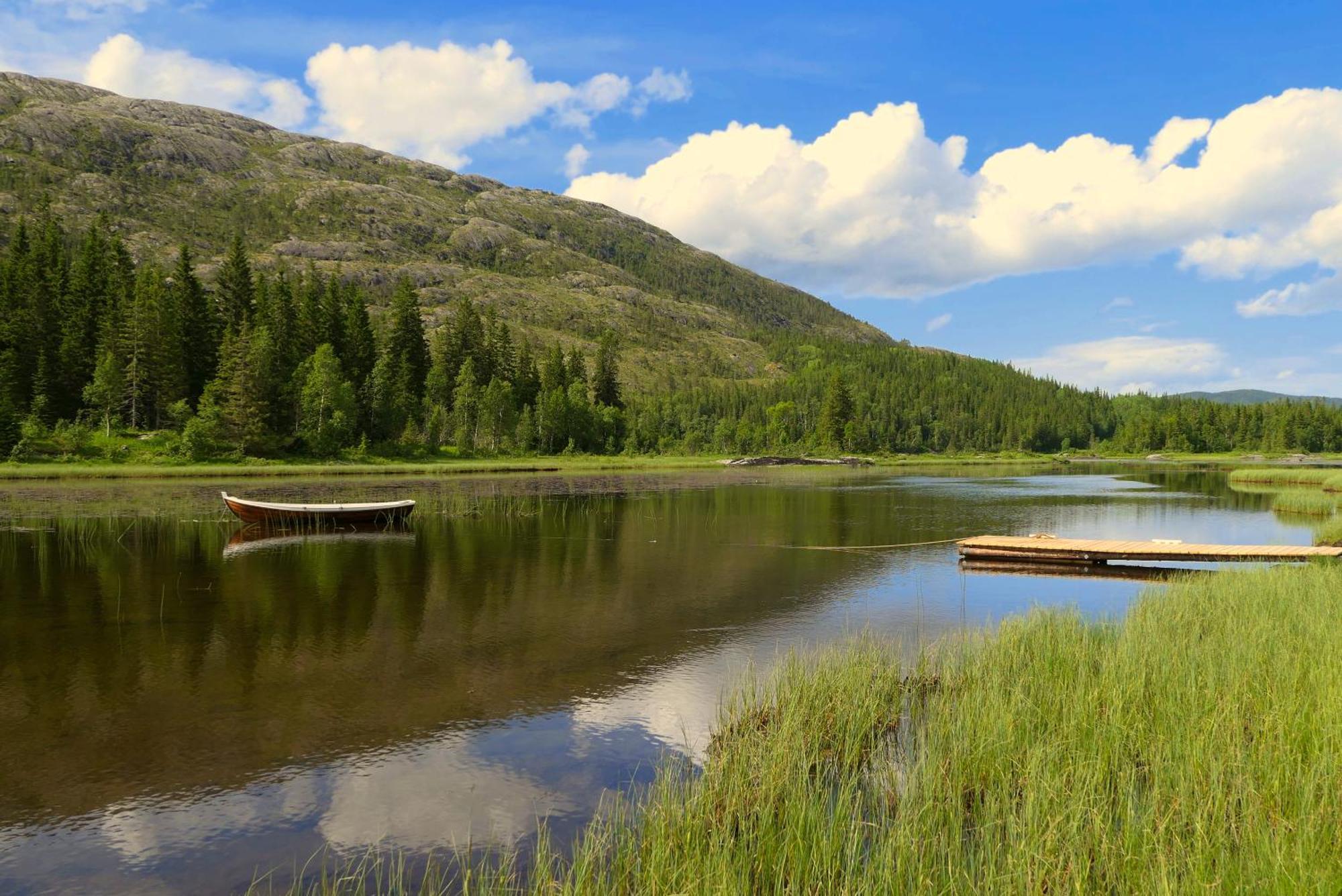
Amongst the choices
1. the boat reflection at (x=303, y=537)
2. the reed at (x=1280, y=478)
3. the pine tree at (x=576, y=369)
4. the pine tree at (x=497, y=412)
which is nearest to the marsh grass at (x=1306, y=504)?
the reed at (x=1280, y=478)

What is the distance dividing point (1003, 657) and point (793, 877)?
9.68 m

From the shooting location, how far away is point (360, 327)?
5059 inches

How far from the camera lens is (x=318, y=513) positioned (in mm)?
47906

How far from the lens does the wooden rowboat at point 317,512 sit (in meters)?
45.4

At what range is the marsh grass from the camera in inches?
2288

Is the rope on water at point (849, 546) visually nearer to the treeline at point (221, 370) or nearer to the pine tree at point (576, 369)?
the treeline at point (221, 370)

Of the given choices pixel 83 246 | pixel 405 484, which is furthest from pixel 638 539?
pixel 83 246

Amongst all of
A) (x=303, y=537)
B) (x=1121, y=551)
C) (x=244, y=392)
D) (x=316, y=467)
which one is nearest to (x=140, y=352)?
(x=244, y=392)

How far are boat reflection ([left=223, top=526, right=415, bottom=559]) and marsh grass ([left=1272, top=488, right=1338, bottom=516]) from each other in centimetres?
6308

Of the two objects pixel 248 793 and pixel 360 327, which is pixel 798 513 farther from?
pixel 360 327

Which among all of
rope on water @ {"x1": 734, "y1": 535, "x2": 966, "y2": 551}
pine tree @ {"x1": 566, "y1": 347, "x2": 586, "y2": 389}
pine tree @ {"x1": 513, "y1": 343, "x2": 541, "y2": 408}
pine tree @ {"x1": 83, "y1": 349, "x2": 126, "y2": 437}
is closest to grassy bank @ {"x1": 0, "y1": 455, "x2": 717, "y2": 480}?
pine tree @ {"x1": 83, "y1": 349, "x2": 126, "y2": 437}

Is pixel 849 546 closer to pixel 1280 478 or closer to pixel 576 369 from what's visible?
pixel 1280 478

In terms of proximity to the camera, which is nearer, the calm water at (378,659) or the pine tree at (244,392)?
the calm water at (378,659)

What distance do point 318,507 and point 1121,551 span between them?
137 ft
